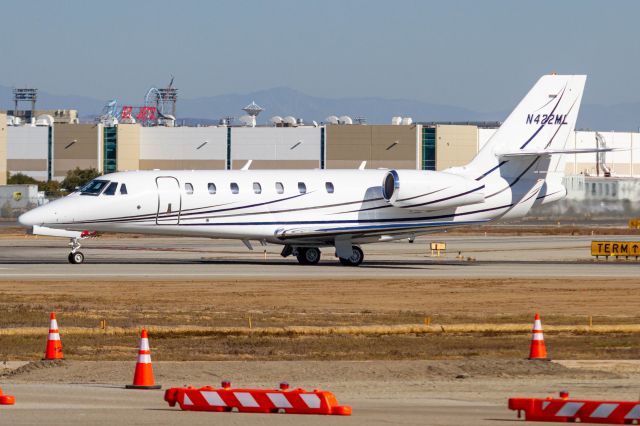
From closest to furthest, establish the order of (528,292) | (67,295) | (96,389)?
(96,389) → (67,295) → (528,292)

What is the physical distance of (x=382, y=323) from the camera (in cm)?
2783

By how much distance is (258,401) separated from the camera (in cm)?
1572

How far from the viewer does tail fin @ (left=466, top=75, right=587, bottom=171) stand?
157 feet

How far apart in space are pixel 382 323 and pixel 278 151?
99820mm

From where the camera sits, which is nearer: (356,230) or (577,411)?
(577,411)

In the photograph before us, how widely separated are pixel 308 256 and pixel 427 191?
Answer: 17.9 feet

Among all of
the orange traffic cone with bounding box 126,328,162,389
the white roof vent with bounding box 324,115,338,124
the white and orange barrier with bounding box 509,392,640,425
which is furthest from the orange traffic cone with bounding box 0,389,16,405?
the white roof vent with bounding box 324,115,338,124

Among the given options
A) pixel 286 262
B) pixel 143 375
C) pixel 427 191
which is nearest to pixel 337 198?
pixel 427 191

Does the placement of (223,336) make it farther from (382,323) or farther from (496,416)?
(496,416)

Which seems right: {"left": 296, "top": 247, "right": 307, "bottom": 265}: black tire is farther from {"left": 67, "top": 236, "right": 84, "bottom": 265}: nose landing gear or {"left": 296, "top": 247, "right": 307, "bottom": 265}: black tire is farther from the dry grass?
the dry grass

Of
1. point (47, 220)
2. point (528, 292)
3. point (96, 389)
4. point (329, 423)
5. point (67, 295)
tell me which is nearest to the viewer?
point (329, 423)

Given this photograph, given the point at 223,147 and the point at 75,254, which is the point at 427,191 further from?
the point at 223,147

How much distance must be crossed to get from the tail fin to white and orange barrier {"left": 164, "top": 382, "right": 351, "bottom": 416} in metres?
33.1

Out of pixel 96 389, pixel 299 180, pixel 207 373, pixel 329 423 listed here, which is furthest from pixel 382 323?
pixel 299 180
